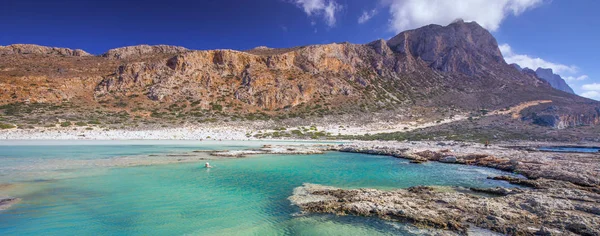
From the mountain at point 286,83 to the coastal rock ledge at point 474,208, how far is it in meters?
57.5

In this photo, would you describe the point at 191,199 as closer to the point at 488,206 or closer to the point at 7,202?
the point at 7,202

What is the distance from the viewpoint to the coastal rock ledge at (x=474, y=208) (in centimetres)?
910

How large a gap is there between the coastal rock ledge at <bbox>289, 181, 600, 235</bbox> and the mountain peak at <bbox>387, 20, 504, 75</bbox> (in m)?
109

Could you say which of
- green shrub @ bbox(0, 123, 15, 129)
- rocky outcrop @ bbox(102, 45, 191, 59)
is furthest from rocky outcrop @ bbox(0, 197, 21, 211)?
rocky outcrop @ bbox(102, 45, 191, 59)

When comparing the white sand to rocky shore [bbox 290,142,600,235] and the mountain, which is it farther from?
rocky shore [bbox 290,142,600,235]

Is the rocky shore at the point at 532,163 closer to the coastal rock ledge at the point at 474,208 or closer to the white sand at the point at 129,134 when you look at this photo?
the coastal rock ledge at the point at 474,208

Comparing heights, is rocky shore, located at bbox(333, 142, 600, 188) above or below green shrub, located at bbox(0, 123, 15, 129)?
below

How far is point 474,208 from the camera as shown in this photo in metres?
10.8

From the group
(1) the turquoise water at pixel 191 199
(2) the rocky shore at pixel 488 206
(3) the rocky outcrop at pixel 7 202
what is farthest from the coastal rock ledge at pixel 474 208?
(3) the rocky outcrop at pixel 7 202

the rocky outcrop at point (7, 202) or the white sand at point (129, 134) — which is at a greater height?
the white sand at point (129, 134)

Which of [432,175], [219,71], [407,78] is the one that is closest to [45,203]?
[432,175]

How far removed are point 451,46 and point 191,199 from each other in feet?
407

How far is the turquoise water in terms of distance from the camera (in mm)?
9414

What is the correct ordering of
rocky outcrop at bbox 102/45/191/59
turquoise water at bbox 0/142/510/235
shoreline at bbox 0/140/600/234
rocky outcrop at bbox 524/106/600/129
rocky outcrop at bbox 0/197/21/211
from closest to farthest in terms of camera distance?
shoreline at bbox 0/140/600/234, turquoise water at bbox 0/142/510/235, rocky outcrop at bbox 0/197/21/211, rocky outcrop at bbox 524/106/600/129, rocky outcrop at bbox 102/45/191/59
